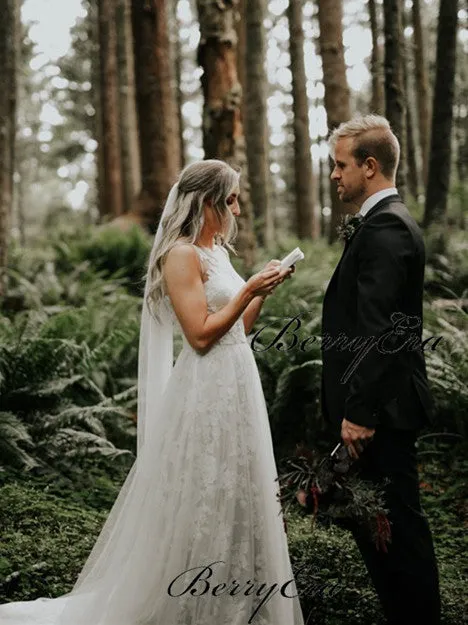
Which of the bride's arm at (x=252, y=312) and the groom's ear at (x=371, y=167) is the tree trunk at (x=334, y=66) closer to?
the bride's arm at (x=252, y=312)

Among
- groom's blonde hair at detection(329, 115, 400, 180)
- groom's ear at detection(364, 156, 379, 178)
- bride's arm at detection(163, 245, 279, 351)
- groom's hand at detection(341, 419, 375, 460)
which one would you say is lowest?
groom's hand at detection(341, 419, 375, 460)

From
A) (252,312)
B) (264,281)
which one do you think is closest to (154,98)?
(252,312)

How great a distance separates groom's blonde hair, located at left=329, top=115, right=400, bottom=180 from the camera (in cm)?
371

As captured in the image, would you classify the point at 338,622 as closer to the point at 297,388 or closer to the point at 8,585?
the point at 8,585

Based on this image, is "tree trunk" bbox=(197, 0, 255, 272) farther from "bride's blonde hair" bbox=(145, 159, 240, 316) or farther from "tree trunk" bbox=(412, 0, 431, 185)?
"tree trunk" bbox=(412, 0, 431, 185)

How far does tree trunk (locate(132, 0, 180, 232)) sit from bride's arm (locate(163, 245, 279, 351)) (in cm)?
1057

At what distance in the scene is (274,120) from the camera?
136ft

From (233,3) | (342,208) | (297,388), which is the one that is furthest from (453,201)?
(297,388)

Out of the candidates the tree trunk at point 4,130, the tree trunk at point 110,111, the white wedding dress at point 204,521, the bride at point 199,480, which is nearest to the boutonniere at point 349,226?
the bride at point 199,480

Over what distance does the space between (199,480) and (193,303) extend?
96 cm

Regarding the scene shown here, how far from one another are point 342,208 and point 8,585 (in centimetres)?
881

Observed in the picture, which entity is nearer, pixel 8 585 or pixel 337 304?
pixel 337 304

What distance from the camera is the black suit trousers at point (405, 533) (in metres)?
3.63

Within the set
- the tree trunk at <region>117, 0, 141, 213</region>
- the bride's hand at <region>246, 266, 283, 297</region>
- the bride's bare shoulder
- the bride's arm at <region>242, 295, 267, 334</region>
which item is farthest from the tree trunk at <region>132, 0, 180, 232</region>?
the bride's hand at <region>246, 266, 283, 297</region>
